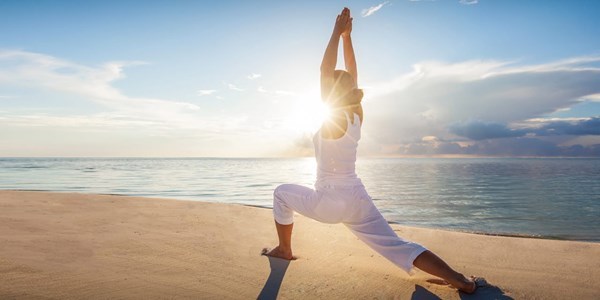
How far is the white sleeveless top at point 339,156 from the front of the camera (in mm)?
3793

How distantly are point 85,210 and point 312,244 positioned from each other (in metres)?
5.11

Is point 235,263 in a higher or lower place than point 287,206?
lower

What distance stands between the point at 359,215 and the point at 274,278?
44.3 inches

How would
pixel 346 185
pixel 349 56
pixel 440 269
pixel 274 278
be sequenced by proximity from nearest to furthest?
pixel 440 269 < pixel 346 185 < pixel 274 278 < pixel 349 56

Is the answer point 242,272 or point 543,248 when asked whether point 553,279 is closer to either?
point 543,248

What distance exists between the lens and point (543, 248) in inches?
227

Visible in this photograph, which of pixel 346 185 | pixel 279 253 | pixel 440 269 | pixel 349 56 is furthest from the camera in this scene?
pixel 279 253

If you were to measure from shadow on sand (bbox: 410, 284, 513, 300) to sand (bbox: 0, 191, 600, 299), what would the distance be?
20 millimetres

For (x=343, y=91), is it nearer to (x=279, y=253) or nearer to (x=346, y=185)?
(x=346, y=185)

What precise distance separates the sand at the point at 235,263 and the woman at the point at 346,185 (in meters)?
0.34

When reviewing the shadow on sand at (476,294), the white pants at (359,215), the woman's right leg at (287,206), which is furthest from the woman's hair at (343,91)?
the shadow on sand at (476,294)

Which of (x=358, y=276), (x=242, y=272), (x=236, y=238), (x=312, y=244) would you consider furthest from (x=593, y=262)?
(x=236, y=238)

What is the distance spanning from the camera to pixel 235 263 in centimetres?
461

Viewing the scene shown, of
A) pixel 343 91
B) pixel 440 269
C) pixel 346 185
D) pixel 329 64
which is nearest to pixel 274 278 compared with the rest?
pixel 346 185
